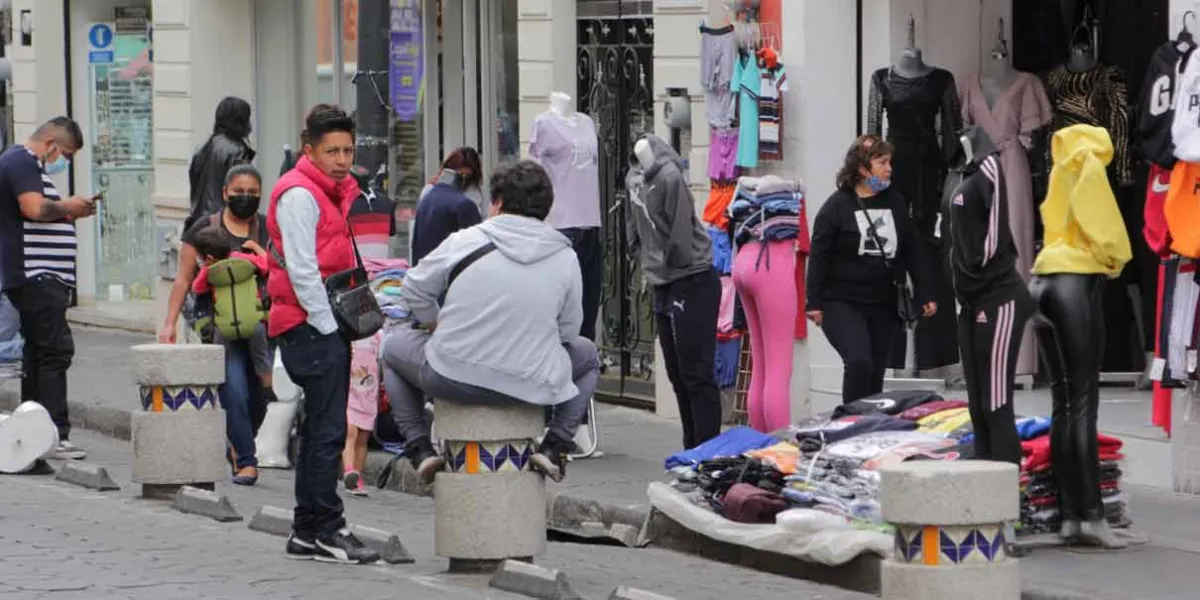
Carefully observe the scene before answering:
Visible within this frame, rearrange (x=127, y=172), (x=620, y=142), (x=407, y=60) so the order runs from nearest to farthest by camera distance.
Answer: (x=620, y=142) → (x=407, y=60) → (x=127, y=172)

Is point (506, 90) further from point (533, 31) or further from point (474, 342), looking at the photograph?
point (474, 342)

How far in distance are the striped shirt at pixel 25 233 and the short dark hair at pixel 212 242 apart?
3.91 ft

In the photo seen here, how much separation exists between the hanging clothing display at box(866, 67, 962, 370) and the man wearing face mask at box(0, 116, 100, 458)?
4590 mm

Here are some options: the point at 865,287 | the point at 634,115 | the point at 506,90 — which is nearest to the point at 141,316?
the point at 506,90

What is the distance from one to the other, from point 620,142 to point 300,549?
6711 mm

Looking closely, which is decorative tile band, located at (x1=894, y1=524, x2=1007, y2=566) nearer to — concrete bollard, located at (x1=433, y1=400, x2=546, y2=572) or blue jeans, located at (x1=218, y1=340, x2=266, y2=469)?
concrete bollard, located at (x1=433, y1=400, x2=546, y2=572)

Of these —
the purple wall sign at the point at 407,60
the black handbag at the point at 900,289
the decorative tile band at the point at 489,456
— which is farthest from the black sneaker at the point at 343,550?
the purple wall sign at the point at 407,60

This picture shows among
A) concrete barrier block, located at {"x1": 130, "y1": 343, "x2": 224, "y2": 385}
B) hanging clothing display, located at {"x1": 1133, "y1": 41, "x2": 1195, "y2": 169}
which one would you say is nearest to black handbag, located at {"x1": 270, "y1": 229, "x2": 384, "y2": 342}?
concrete barrier block, located at {"x1": 130, "y1": 343, "x2": 224, "y2": 385}

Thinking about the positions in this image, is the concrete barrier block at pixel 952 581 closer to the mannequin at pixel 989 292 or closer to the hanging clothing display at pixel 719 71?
the mannequin at pixel 989 292

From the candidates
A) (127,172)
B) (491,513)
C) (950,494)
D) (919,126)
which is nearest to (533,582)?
(491,513)

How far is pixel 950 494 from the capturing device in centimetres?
834

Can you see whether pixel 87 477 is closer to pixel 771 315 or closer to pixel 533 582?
pixel 771 315

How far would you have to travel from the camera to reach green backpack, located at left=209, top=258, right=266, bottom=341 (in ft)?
44.5

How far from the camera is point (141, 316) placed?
77.9 ft
